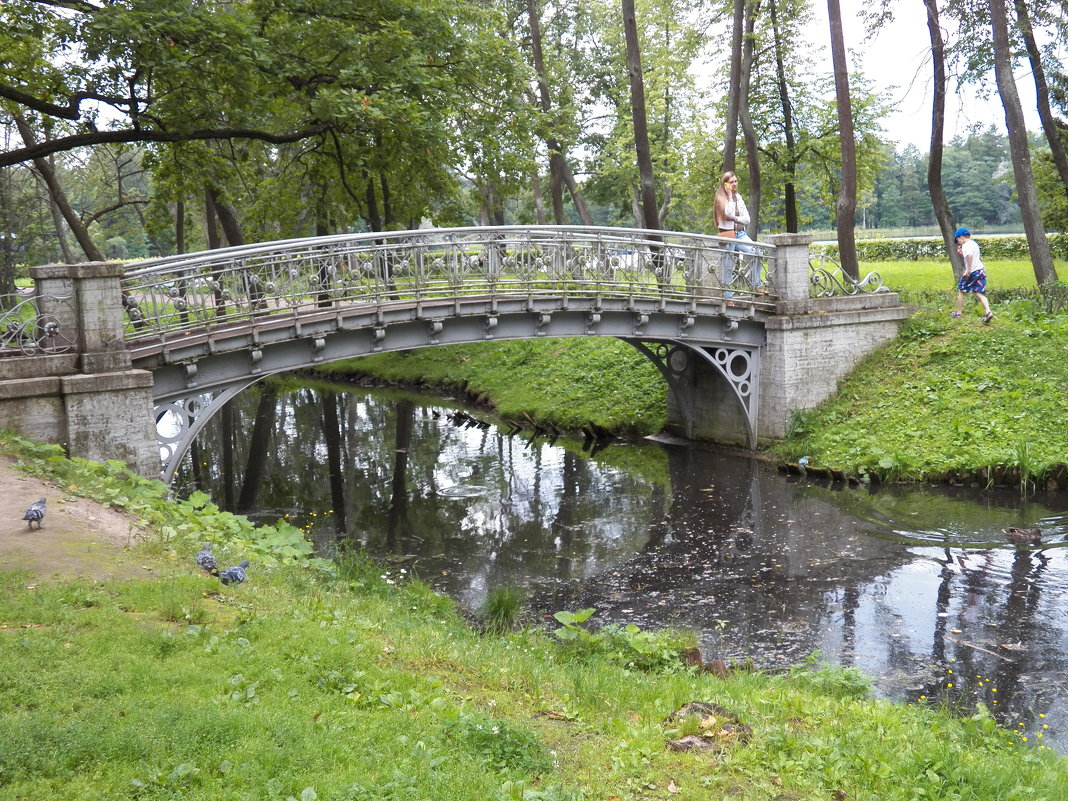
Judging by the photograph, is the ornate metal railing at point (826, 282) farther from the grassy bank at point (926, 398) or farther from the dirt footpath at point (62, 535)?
the dirt footpath at point (62, 535)

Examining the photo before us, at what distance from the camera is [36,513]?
7.92 metres

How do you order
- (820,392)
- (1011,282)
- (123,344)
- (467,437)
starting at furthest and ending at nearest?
(1011,282)
(467,437)
(820,392)
(123,344)

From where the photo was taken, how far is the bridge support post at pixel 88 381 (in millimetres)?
11188

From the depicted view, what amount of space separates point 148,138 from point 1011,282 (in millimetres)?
20747

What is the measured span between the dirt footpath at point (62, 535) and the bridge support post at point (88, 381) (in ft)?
5.79

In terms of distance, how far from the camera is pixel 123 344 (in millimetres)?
11633

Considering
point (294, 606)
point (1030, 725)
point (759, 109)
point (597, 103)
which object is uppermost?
point (597, 103)

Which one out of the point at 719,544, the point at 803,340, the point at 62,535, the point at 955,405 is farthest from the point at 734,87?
the point at 62,535

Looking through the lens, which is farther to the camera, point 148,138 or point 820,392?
point 820,392

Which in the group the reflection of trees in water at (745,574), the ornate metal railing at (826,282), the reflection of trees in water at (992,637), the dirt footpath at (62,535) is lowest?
the reflection of trees in water at (992,637)

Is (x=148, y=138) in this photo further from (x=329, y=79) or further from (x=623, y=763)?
(x=623, y=763)

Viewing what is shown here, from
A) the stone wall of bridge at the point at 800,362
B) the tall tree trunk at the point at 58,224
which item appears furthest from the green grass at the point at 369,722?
the tall tree trunk at the point at 58,224

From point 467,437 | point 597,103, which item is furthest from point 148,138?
point 597,103

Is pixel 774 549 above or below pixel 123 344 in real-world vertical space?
below
